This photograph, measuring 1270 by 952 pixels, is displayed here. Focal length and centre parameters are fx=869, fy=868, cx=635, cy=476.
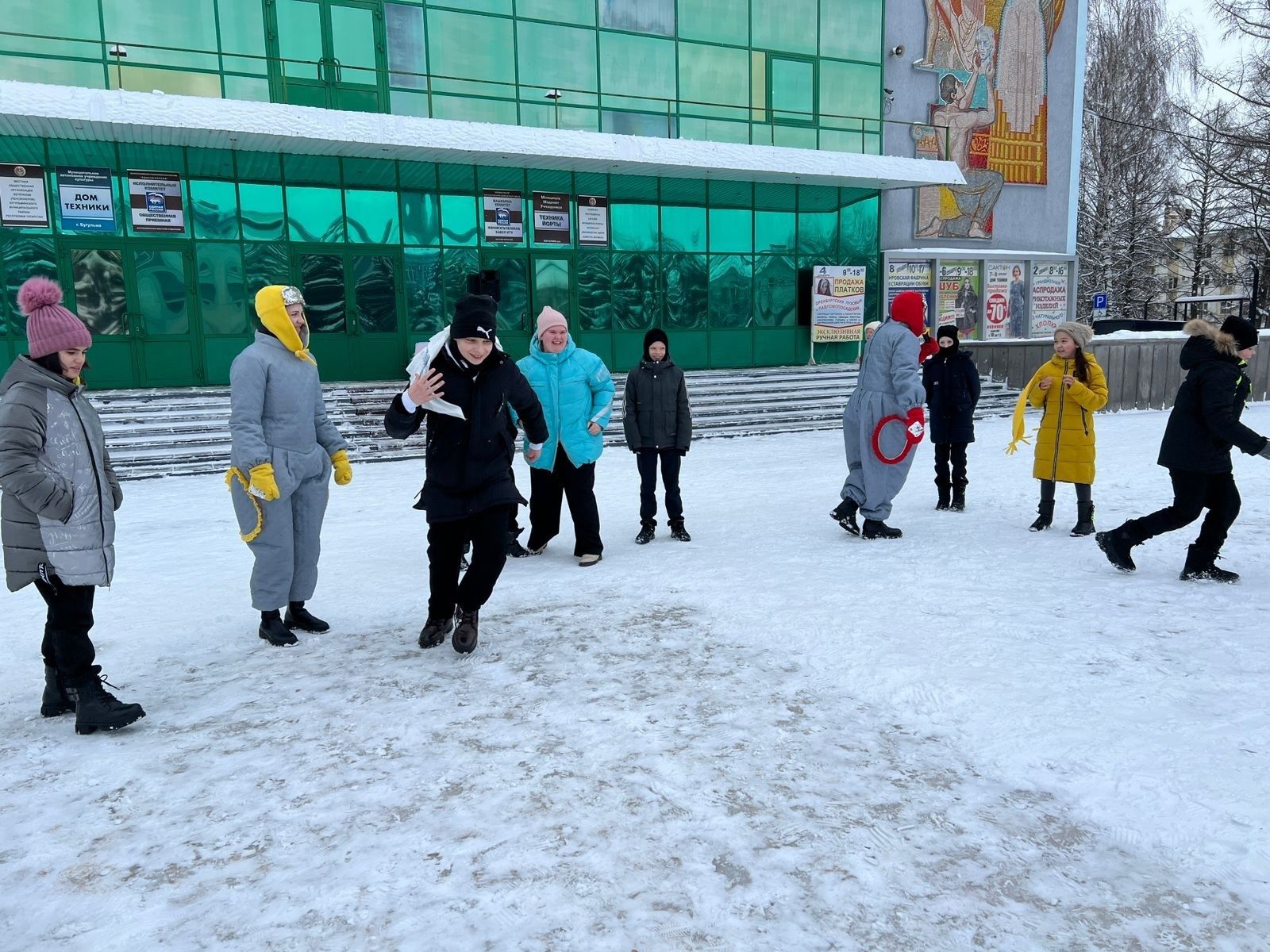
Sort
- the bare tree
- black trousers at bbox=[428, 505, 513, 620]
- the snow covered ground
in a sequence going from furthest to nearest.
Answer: the bare tree
black trousers at bbox=[428, 505, 513, 620]
the snow covered ground

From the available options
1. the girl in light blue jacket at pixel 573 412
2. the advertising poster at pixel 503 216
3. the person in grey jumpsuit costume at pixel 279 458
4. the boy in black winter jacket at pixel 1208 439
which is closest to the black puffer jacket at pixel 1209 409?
the boy in black winter jacket at pixel 1208 439

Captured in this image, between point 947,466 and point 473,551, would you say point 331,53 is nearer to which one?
point 947,466

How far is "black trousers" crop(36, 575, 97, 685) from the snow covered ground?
29 centimetres

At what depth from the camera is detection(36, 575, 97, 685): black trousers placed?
348 cm

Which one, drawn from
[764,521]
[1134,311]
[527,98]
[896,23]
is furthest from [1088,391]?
[1134,311]

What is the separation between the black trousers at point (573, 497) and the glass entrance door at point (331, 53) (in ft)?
41.2

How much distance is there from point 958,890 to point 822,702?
50.9 inches

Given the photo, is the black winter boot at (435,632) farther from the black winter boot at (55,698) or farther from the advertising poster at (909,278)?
the advertising poster at (909,278)

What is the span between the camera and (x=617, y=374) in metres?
18.0

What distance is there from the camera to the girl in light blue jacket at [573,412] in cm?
621

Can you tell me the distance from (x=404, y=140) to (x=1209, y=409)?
42.6 ft

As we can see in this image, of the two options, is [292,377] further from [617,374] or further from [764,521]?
[617,374]

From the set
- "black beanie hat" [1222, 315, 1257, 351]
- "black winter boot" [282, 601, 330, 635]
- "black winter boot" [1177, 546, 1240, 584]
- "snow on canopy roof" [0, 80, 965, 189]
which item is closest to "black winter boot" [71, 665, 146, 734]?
"black winter boot" [282, 601, 330, 635]

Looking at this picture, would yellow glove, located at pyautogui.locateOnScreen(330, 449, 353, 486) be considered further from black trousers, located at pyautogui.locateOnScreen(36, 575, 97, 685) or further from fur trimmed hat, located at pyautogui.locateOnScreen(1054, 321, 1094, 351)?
fur trimmed hat, located at pyautogui.locateOnScreen(1054, 321, 1094, 351)
